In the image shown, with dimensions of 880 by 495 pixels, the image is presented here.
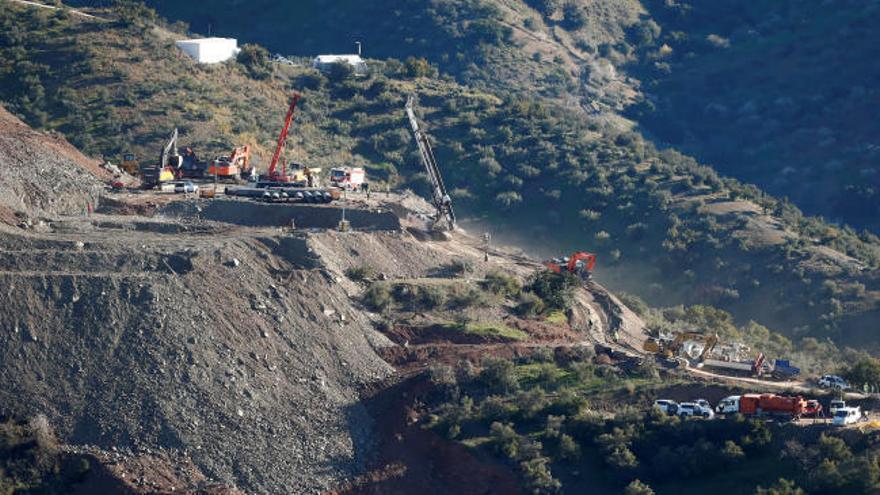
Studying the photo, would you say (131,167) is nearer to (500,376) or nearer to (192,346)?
(192,346)

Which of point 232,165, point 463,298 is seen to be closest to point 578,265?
point 463,298

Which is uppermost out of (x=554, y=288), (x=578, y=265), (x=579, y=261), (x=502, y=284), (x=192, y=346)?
(x=579, y=261)

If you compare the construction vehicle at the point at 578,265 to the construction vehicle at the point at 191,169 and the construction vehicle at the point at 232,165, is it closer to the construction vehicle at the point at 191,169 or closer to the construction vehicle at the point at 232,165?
the construction vehicle at the point at 232,165

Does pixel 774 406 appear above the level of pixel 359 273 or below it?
below

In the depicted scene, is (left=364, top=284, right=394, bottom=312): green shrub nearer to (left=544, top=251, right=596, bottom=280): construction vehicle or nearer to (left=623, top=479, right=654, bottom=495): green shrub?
(left=544, top=251, right=596, bottom=280): construction vehicle

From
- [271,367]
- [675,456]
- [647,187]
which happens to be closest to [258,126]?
[647,187]

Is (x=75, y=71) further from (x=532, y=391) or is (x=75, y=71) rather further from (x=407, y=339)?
(x=532, y=391)

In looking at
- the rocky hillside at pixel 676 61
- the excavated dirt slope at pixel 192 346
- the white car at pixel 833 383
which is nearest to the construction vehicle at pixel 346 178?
the excavated dirt slope at pixel 192 346
